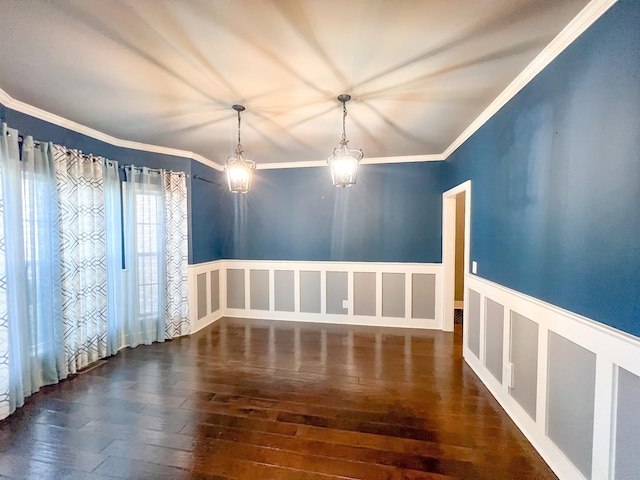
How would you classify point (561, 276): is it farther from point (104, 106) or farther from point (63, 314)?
point (63, 314)

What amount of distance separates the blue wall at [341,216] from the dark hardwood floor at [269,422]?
1650mm

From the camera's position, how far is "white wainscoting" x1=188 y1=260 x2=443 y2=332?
412cm

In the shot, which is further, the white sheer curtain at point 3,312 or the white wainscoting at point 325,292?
the white wainscoting at point 325,292

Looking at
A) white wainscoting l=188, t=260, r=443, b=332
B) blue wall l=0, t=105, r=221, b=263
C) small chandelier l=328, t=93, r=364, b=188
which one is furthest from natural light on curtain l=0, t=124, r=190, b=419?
small chandelier l=328, t=93, r=364, b=188

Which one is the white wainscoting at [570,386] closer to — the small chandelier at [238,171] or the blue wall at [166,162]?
the small chandelier at [238,171]

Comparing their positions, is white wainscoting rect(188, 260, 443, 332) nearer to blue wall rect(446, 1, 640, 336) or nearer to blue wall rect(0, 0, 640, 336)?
blue wall rect(0, 0, 640, 336)

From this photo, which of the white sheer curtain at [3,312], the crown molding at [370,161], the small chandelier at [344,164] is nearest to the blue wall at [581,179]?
the small chandelier at [344,164]

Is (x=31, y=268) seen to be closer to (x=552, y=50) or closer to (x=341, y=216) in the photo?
(x=341, y=216)

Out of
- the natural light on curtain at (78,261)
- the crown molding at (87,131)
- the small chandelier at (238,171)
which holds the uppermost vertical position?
the crown molding at (87,131)

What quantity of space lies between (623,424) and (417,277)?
2.94 m

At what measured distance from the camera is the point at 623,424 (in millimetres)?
1247

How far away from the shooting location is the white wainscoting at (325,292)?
13.5 ft

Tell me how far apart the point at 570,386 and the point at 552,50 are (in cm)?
201

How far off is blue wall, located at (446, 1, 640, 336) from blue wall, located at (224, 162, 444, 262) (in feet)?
6.09
